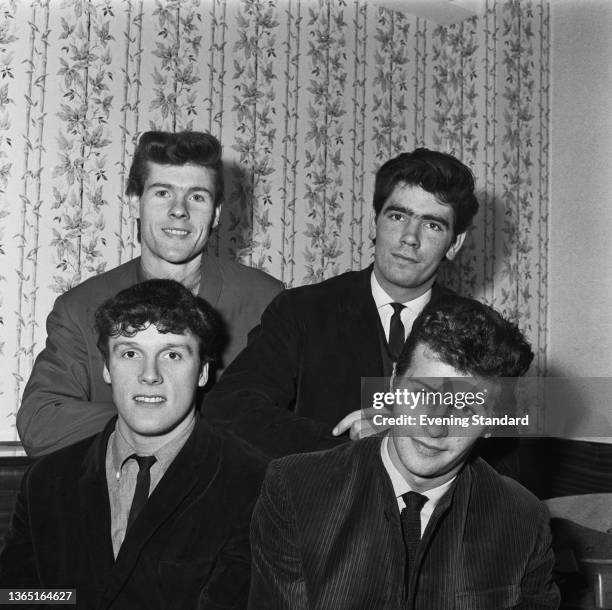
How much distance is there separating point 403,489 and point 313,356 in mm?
431

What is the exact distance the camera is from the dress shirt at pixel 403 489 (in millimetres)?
1372

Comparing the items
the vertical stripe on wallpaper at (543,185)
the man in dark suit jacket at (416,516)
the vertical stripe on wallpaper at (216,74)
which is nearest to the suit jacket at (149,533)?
A: the man in dark suit jacket at (416,516)

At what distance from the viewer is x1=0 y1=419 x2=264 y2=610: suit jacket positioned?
1.44 m

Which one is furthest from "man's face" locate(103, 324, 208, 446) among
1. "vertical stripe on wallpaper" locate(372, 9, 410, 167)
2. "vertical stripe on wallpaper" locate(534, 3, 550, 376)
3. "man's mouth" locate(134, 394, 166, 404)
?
"vertical stripe on wallpaper" locate(534, 3, 550, 376)

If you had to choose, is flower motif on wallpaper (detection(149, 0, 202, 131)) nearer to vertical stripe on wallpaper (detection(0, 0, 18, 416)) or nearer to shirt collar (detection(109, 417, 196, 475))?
vertical stripe on wallpaper (detection(0, 0, 18, 416))

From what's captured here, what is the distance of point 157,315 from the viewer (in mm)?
1601

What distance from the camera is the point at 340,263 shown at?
3.22 metres

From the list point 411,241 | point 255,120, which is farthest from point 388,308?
point 255,120

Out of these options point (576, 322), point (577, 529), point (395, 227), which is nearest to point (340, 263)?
point (576, 322)

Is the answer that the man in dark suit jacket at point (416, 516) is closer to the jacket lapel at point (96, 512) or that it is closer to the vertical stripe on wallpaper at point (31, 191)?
the jacket lapel at point (96, 512)

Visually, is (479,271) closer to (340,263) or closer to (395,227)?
(340,263)

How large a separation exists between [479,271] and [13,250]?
197cm

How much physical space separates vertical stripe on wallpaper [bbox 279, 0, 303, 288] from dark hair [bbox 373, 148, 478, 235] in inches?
48.3

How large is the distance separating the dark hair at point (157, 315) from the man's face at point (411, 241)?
40 centimetres
